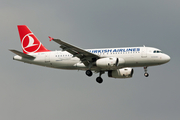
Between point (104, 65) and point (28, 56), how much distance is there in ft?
40.4

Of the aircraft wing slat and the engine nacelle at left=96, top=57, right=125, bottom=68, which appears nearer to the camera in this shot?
the aircraft wing slat

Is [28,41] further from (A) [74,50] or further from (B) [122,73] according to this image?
(B) [122,73]

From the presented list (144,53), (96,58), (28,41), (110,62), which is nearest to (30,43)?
(28,41)

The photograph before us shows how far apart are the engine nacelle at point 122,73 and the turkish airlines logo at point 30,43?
40.0ft

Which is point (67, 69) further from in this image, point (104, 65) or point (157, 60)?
point (157, 60)

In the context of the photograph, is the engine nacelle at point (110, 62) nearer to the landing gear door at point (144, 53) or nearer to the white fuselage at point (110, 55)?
the white fuselage at point (110, 55)

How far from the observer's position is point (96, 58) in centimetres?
5012

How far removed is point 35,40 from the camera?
57.0m

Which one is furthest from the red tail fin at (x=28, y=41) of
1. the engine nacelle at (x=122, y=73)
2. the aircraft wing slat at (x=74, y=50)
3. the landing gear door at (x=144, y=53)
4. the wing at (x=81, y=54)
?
the landing gear door at (x=144, y=53)

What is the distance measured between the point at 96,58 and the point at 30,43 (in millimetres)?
12427

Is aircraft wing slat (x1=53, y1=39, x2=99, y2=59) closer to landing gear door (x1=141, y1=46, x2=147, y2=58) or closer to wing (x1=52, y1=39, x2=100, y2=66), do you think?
wing (x1=52, y1=39, x2=100, y2=66)

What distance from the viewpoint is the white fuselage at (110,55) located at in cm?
4891

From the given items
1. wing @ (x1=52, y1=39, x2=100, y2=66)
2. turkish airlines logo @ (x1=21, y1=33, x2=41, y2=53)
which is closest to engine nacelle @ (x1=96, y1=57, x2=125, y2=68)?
wing @ (x1=52, y1=39, x2=100, y2=66)

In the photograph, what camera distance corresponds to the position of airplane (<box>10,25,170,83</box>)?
160ft
